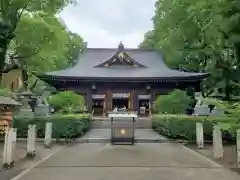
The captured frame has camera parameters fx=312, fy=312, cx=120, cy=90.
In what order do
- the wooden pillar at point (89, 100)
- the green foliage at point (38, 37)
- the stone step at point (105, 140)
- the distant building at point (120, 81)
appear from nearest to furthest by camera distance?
the stone step at point (105, 140), the green foliage at point (38, 37), the distant building at point (120, 81), the wooden pillar at point (89, 100)

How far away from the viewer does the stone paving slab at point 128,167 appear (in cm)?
785

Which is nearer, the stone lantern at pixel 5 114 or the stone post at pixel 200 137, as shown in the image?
the stone lantern at pixel 5 114

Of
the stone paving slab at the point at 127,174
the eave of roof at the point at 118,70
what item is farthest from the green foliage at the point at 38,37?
the stone paving slab at the point at 127,174

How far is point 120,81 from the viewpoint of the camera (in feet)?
92.5

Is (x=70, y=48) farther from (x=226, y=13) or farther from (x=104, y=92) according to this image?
(x=226, y=13)

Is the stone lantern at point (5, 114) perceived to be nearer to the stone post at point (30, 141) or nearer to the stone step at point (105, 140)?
the stone post at point (30, 141)

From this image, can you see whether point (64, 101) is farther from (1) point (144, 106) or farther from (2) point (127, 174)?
(2) point (127, 174)

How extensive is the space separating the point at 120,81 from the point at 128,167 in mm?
19252

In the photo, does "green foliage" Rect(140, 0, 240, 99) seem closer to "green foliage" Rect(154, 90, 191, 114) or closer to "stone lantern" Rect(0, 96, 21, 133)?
"green foliage" Rect(154, 90, 191, 114)

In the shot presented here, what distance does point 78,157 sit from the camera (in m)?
11.2

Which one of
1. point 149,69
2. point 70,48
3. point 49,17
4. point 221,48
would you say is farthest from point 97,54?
point 221,48

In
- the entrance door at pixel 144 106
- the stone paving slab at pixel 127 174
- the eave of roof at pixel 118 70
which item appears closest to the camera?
the stone paving slab at pixel 127 174

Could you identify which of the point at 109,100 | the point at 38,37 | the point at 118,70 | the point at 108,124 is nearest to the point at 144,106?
the point at 109,100

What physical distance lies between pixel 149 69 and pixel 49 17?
1298 cm
